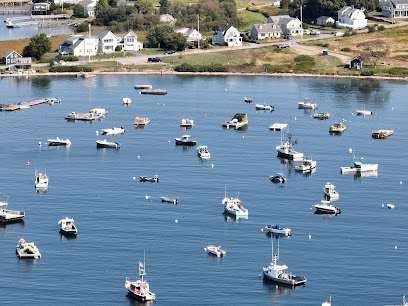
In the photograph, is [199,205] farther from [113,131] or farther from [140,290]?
[113,131]

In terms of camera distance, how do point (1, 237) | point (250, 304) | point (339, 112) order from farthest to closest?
point (339, 112) < point (1, 237) < point (250, 304)

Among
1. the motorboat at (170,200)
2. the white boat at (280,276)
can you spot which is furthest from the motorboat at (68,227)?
the white boat at (280,276)

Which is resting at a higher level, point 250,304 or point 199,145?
point 199,145

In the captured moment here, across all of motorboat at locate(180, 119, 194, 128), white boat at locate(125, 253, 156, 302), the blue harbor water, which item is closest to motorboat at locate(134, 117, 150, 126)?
the blue harbor water

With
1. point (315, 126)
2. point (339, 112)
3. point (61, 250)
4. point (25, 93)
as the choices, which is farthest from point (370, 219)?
point (25, 93)

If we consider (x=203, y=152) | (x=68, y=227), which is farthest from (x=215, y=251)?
(x=203, y=152)

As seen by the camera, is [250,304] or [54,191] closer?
[250,304]

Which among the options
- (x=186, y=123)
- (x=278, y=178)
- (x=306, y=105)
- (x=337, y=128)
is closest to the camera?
(x=278, y=178)

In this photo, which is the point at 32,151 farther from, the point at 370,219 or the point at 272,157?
the point at 370,219
